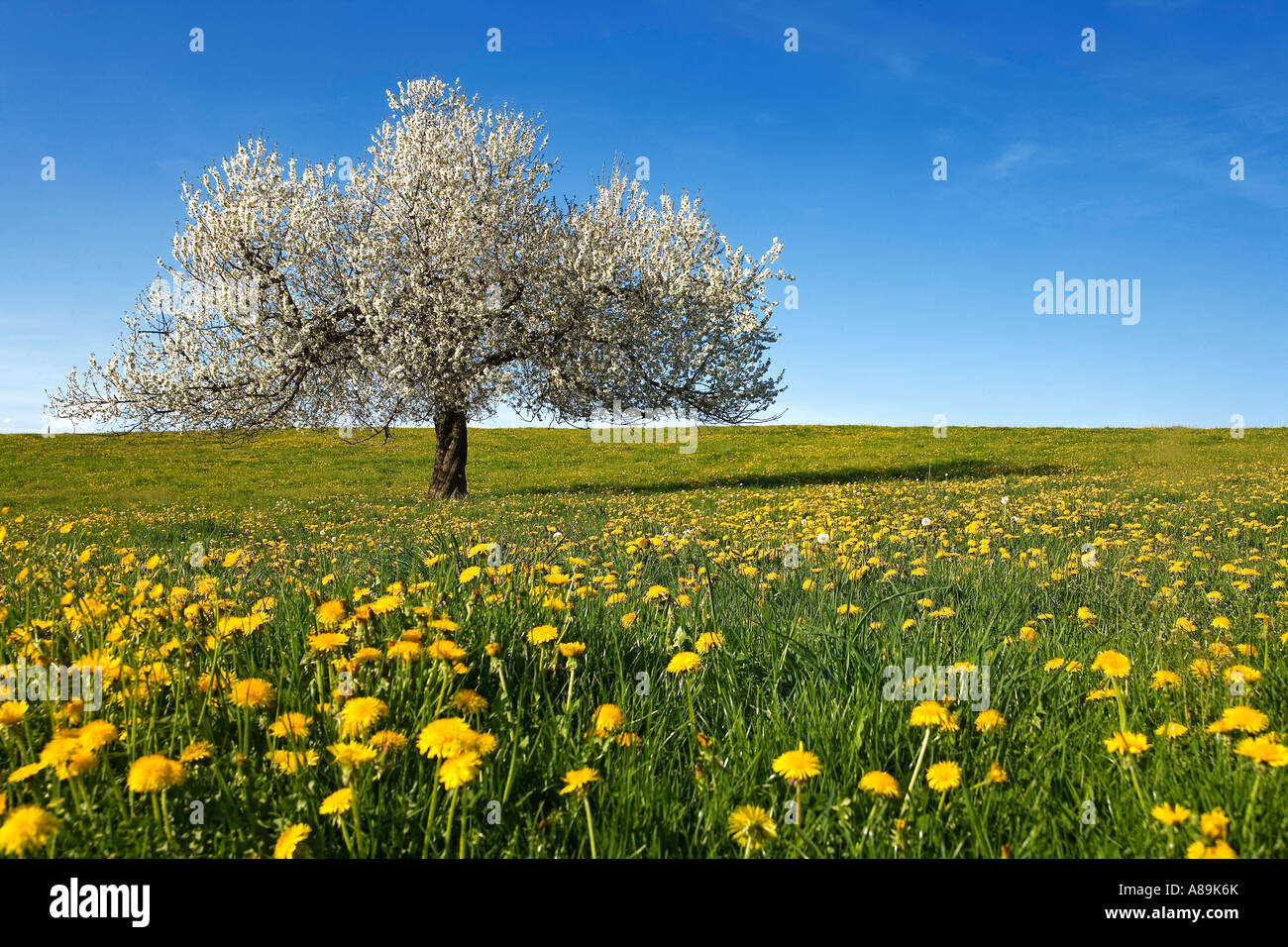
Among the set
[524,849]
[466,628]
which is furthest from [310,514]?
[524,849]

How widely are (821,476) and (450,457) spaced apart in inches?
466

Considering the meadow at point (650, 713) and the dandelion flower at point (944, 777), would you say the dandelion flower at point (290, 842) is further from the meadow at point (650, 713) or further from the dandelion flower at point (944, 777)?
the dandelion flower at point (944, 777)

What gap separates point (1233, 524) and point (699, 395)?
55.9 feet

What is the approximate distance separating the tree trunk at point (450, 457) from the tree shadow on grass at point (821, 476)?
1988 mm

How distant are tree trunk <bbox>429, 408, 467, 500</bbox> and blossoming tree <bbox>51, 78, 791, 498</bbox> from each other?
6 cm

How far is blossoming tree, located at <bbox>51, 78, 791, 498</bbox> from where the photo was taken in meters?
21.4

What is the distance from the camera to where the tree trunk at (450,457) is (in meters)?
23.4

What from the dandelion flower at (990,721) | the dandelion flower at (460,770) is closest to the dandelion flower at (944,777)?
the dandelion flower at (990,721)

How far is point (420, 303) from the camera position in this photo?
2134 cm

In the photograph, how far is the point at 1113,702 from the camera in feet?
10.1

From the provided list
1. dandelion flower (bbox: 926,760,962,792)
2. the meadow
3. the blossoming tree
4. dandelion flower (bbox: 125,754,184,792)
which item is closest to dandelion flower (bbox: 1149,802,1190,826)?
the meadow

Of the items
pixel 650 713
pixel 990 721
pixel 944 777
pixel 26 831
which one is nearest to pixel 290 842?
pixel 26 831

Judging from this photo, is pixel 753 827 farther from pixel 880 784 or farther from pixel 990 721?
pixel 990 721
